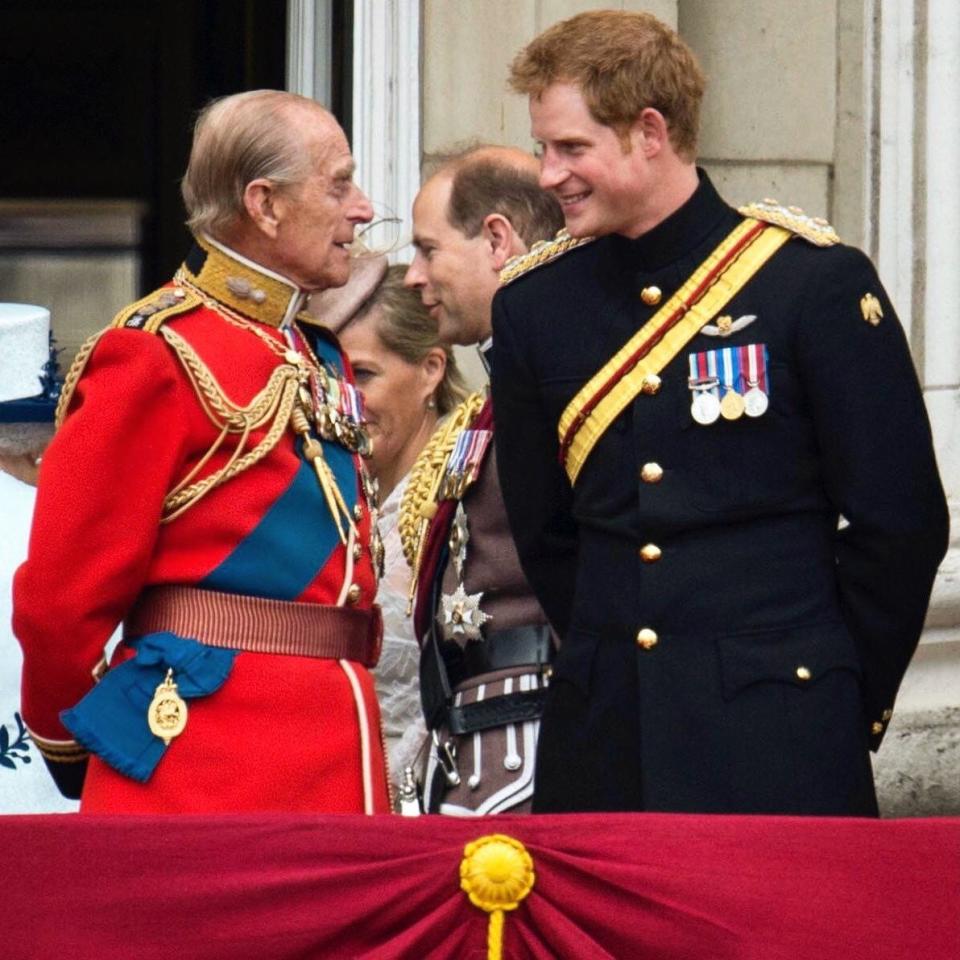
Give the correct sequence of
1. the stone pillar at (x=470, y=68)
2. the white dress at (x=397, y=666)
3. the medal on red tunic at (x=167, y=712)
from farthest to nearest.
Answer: the stone pillar at (x=470, y=68) → the white dress at (x=397, y=666) → the medal on red tunic at (x=167, y=712)

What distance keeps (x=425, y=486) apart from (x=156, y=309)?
0.66 meters

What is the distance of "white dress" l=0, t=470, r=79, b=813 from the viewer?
4.44 metres

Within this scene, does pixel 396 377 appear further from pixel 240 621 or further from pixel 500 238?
pixel 240 621

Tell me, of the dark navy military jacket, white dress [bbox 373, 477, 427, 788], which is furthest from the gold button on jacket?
white dress [bbox 373, 477, 427, 788]

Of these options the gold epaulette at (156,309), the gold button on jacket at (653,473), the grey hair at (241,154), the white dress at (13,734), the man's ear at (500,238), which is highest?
the grey hair at (241,154)

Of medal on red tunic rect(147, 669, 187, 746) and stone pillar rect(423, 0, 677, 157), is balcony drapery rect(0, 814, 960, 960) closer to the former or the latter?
medal on red tunic rect(147, 669, 187, 746)

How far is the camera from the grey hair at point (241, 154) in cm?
396

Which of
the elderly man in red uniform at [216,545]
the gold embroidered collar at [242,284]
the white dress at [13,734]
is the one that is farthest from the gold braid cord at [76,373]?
the white dress at [13,734]

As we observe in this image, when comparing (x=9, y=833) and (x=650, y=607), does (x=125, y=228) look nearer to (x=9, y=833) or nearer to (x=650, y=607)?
(x=650, y=607)

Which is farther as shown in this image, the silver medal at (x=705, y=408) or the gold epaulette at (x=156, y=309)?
the gold epaulette at (x=156, y=309)

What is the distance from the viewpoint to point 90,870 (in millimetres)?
2988

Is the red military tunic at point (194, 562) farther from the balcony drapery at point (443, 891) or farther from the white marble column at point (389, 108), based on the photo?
the white marble column at point (389, 108)

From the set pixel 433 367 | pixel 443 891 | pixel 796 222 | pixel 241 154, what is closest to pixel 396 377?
pixel 433 367

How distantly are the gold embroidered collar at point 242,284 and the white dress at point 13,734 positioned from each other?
0.71 m
